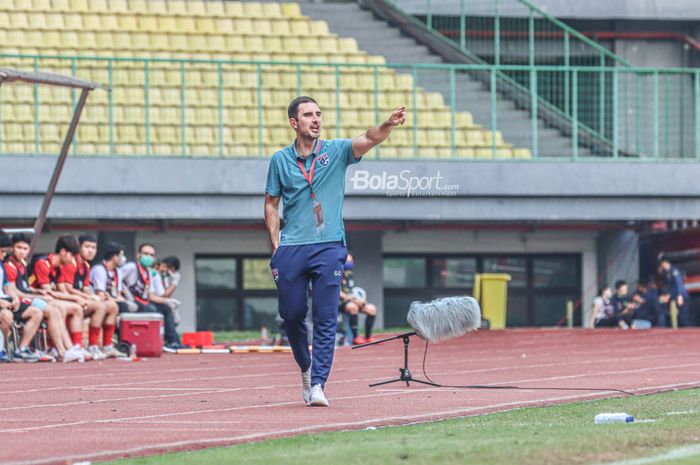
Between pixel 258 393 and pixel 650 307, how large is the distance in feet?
54.5

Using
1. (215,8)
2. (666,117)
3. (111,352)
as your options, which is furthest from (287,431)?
(215,8)

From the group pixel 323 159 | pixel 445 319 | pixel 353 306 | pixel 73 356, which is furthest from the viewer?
pixel 353 306

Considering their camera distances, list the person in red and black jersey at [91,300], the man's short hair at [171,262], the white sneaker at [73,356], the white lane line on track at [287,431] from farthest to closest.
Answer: the man's short hair at [171,262]
the person in red and black jersey at [91,300]
the white sneaker at [73,356]
the white lane line on track at [287,431]

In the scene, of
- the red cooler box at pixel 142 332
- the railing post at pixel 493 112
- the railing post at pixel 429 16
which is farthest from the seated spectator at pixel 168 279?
the railing post at pixel 429 16

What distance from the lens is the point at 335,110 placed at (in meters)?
25.7

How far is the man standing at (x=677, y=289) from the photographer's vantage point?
1059 inches

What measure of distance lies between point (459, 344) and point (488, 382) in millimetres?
8506

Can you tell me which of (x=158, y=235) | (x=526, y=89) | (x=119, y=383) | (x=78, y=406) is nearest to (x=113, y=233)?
(x=158, y=235)

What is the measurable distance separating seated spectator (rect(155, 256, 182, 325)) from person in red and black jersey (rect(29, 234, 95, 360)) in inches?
118

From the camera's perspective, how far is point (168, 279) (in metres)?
21.8

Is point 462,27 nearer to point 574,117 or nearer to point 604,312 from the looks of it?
point 574,117

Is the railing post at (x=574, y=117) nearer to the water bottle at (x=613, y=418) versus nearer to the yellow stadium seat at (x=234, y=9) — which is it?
the yellow stadium seat at (x=234, y=9)

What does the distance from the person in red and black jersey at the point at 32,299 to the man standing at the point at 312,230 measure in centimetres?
797

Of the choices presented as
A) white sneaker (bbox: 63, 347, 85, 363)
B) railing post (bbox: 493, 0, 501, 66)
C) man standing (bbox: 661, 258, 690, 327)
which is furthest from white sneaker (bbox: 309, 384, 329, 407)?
man standing (bbox: 661, 258, 690, 327)
